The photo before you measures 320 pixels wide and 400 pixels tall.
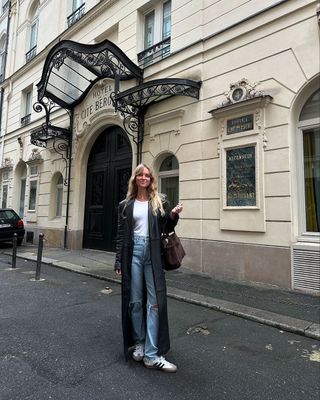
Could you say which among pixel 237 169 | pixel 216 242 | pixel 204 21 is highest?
pixel 204 21

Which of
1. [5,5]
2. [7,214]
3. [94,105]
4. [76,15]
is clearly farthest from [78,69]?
[5,5]

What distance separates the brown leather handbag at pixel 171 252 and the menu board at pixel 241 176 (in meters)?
4.14

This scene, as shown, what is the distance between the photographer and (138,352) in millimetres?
3396

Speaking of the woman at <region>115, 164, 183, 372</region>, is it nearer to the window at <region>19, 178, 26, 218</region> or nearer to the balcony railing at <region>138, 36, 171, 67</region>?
the balcony railing at <region>138, 36, 171, 67</region>

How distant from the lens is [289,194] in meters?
→ 6.59

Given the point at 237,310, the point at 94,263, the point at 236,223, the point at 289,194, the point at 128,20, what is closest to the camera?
the point at 237,310

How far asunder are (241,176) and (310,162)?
141cm

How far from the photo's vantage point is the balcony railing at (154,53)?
32.1 ft

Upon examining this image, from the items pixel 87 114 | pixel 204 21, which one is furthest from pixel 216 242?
pixel 87 114

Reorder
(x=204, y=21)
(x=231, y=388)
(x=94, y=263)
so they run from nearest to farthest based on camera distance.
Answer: (x=231, y=388) < (x=204, y=21) < (x=94, y=263)

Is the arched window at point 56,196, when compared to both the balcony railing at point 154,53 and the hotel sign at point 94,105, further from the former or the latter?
the balcony railing at point 154,53

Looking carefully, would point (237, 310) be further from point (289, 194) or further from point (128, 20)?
point (128, 20)

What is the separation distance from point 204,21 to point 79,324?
786 centimetres

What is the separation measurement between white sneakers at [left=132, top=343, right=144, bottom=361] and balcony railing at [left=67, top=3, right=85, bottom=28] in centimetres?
1322
